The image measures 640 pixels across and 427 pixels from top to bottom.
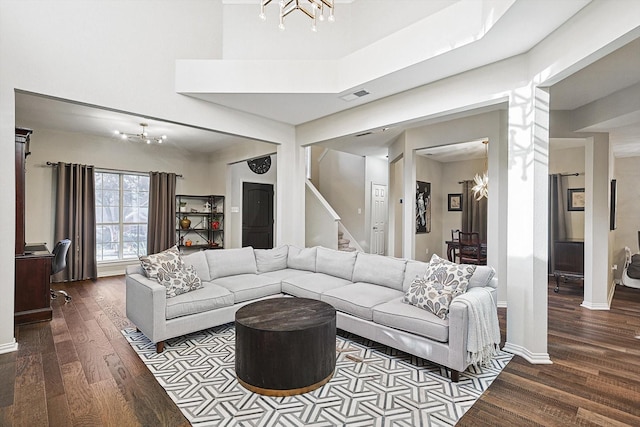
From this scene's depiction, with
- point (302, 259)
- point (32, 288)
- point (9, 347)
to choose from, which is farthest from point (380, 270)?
point (32, 288)

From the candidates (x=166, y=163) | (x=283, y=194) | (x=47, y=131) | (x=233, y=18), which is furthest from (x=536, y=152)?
(x=47, y=131)

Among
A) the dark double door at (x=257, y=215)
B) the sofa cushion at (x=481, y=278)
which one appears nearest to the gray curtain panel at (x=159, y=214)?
the dark double door at (x=257, y=215)

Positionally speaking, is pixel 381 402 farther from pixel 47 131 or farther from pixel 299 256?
pixel 47 131

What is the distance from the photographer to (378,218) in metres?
8.26

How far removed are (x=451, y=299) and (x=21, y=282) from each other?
4.64 meters

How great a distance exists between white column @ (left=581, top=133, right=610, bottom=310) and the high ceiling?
1.19ft

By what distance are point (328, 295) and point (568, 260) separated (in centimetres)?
462

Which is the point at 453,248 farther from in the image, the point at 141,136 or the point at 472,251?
the point at 141,136

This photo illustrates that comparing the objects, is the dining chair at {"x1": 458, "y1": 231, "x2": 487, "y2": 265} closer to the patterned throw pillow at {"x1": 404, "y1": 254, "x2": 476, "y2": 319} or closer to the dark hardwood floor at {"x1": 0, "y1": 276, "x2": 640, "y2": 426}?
the dark hardwood floor at {"x1": 0, "y1": 276, "x2": 640, "y2": 426}

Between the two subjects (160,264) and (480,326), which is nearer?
(480,326)

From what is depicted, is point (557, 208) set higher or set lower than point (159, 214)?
higher

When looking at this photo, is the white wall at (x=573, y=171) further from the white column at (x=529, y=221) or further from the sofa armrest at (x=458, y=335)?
the sofa armrest at (x=458, y=335)

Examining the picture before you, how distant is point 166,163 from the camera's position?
693 centimetres

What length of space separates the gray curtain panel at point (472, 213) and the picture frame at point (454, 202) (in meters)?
0.15
